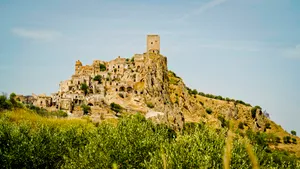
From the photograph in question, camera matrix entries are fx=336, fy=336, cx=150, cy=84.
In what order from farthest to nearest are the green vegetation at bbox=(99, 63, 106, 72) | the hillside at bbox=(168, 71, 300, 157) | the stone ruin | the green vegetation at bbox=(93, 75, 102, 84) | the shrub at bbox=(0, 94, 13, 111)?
the green vegetation at bbox=(99, 63, 106, 72) < the green vegetation at bbox=(93, 75, 102, 84) < the hillside at bbox=(168, 71, 300, 157) < the stone ruin < the shrub at bbox=(0, 94, 13, 111)

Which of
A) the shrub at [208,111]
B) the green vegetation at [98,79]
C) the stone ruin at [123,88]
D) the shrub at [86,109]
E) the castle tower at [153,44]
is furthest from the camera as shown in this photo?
the castle tower at [153,44]

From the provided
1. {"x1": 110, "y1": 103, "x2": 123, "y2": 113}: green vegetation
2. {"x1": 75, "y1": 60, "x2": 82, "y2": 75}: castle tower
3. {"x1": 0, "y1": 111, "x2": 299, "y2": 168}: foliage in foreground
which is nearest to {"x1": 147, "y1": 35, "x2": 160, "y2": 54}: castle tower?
{"x1": 75, "y1": 60, "x2": 82, "y2": 75}: castle tower

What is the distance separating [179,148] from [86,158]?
9.95m

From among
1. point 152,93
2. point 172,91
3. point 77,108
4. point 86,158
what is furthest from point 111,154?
point 172,91

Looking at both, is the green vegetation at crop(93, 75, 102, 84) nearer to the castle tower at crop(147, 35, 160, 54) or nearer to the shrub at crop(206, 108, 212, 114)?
the castle tower at crop(147, 35, 160, 54)

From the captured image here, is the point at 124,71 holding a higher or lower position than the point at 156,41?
lower

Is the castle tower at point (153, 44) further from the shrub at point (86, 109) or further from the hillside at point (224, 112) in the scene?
the shrub at point (86, 109)

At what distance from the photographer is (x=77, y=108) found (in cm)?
9344

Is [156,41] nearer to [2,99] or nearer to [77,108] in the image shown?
[77,108]

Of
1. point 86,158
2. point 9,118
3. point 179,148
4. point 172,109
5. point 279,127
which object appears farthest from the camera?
point 279,127

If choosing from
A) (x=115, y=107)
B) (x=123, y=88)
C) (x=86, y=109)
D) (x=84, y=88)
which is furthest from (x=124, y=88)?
(x=86, y=109)

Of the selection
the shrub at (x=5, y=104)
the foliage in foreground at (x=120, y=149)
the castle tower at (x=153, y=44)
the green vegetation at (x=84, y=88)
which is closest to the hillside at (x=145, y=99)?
the castle tower at (x=153, y=44)

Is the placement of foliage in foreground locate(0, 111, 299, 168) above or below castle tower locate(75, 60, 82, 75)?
below

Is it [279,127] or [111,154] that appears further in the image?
[279,127]
